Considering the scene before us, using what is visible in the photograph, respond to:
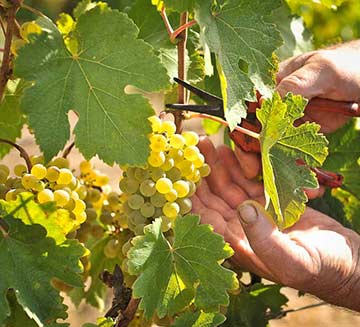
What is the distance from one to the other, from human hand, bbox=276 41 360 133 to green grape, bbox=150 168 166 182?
0.31 meters

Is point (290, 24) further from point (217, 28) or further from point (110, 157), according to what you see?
point (110, 157)

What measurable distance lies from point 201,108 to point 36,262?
17.6 inches

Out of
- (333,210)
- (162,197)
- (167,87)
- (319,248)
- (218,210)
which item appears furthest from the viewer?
(333,210)

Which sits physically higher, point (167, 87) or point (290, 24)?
point (167, 87)

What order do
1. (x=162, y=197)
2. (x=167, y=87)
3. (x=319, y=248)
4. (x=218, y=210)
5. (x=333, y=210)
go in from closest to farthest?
1. (x=167, y=87)
2. (x=162, y=197)
3. (x=319, y=248)
4. (x=218, y=210)
5. (x=333, y=210)

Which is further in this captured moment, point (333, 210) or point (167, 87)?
point (333, 210)

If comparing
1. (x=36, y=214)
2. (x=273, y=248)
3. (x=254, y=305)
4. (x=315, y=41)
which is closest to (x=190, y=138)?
(x=273, y=248)

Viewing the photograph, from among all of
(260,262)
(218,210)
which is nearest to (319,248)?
(260,262)

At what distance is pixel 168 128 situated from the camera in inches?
52.5

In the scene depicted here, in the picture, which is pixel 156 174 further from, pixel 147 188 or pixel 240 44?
pixel 240 44

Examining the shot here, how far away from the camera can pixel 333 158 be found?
73.1 inches

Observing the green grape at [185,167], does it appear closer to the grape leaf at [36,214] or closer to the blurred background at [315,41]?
the grape leaf at [36,214]

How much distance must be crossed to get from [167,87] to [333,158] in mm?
786

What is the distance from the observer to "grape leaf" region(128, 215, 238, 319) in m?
1.23
